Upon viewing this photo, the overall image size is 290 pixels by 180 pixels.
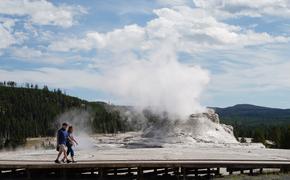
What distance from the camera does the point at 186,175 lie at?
21516 millimetres

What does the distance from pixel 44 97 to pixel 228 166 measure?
18059cm

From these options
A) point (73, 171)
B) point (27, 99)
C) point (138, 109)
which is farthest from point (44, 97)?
point (73, 171)

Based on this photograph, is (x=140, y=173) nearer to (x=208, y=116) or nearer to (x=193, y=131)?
(x=193, y=131)

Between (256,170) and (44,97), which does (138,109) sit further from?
(44,97)

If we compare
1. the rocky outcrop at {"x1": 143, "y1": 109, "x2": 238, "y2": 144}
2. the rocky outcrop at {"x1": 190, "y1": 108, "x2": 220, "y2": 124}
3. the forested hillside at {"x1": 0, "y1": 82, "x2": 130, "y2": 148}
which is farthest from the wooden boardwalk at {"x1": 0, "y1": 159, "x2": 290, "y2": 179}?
the forested hillside at {"x1": 0, "y1": 82, "x2": 130, "y2": 148}

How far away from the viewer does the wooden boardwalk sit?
19472mm

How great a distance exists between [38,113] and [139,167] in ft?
518

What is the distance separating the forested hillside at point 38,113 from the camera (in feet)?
451

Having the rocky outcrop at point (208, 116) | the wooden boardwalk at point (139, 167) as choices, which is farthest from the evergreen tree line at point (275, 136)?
the wooden boardwalk at point (139, 167)

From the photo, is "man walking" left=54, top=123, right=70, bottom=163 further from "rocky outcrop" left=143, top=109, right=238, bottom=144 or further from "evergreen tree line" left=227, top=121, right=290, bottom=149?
"evergreen tree line" left=227, top=121, right=290, bottom=149

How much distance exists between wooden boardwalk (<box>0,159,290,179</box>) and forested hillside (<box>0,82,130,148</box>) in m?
105

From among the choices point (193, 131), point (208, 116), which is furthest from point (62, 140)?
point (208, 116)

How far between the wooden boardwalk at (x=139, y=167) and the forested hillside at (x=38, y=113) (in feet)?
343

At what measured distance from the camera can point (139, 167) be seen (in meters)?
19.8
